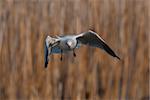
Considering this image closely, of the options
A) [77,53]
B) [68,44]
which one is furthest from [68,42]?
[77,53]

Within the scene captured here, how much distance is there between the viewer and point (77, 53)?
1729 mm

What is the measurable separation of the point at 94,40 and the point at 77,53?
1.26 m

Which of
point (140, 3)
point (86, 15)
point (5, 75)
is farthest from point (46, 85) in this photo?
point (140, 3)

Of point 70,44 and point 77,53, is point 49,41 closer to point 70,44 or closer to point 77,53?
point 70,44

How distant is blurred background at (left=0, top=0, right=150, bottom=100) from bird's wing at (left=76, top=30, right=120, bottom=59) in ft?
3.88

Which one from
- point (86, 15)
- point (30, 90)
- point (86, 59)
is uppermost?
point (86, 15)

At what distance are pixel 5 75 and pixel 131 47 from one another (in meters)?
0.57

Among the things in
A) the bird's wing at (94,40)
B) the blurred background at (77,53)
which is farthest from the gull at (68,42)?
the blurred background at (77,53)

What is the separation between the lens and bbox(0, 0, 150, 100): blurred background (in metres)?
1.72

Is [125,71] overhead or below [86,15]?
below

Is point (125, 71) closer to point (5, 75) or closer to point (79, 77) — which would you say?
point (79, 77)

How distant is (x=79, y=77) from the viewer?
1.77m

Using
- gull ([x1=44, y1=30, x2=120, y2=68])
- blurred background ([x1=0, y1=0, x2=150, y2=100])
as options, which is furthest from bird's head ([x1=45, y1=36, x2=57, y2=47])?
blurred background ([x1=0, y1=0, x2=150, y2=100])

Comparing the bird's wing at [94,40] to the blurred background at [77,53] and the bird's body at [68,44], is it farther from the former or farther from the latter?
the blurred background at [77,53]
